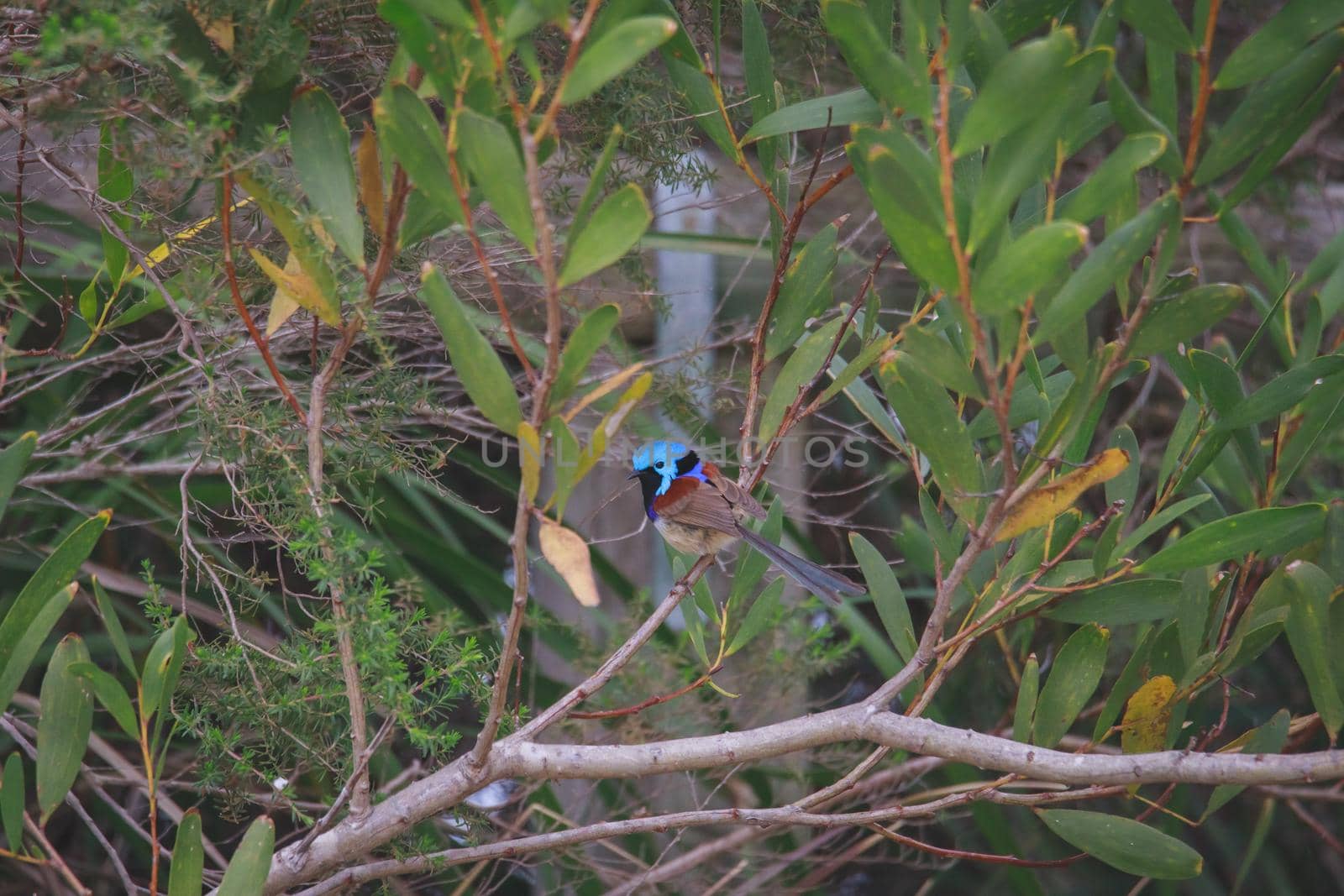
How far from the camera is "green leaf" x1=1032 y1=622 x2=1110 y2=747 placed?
1522 mm

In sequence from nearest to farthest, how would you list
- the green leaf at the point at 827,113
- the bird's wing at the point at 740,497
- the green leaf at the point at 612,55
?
the green leaf at the point at 612,55
the green leaf at the point at 827,113
the bird's wing at the point at 740,497

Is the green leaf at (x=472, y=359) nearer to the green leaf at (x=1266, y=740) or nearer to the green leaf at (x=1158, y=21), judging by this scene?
the green leaf at (x=1158, y=21)

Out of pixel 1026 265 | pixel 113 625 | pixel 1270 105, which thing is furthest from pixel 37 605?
pixel 1270 105

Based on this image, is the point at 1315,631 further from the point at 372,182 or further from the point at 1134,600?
the point at 372,182

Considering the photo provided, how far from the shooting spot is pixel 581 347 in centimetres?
110

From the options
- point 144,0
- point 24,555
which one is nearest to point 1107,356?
point 144,0

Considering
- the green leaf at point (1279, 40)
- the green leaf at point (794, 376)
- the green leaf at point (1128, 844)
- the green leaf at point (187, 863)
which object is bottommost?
the green leaf at point (1128, 844)

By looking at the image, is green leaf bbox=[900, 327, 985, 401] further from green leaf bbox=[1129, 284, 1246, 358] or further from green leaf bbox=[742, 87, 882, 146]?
green leaf bbox=[742, 87, 882, 146]

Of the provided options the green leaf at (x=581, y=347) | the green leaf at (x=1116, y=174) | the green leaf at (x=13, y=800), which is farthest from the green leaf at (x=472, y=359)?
the green leaf at (x=13, y=800)

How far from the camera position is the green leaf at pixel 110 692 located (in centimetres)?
126

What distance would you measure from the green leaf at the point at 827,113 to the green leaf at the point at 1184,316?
457 millimetres

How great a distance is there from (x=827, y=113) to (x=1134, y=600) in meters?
0.77

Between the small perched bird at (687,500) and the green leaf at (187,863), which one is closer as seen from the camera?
the green leaf at (187,863)

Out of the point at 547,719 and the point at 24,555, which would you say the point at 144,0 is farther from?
the point at 24,555
